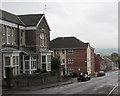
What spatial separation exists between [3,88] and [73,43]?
48565mm

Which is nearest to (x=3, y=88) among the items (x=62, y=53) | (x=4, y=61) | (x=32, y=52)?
(x=4, y=61)

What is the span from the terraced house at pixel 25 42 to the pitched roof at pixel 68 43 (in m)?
29.3

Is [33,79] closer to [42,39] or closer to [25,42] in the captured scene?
[25,42]

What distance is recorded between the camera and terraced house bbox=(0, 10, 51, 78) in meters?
32.2

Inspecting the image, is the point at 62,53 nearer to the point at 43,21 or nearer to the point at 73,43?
the point at 73,43

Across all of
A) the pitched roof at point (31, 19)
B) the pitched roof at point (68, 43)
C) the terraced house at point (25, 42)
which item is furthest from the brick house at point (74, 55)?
the pitched roof at point (31, 19)

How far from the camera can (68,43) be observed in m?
73.9

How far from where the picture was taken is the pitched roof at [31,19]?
39006 mm

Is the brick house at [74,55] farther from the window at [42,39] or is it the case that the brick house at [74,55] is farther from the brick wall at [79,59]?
the window at [42,39]

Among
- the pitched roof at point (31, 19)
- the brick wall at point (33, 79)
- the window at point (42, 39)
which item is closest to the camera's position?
the brick wall at point (33, 79)

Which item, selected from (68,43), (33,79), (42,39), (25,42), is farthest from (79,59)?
(33,79)

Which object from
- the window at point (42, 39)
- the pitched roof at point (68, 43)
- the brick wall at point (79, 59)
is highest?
the pitched roof at point (68, 43)

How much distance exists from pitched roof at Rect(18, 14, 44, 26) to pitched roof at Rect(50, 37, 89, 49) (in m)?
31.4

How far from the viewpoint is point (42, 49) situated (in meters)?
41.4
